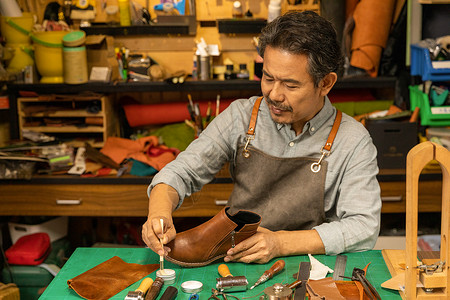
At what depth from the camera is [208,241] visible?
1.83 m

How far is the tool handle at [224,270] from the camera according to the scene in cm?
177

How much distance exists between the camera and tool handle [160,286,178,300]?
163cm

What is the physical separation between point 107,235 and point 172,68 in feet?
4.57

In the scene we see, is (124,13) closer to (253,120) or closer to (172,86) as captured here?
(172,86)

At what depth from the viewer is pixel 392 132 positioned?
343cm

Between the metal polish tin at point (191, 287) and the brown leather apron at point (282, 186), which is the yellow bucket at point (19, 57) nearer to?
the brown leather apron at point (282, 186)

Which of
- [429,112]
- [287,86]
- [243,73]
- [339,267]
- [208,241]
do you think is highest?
[287,86]

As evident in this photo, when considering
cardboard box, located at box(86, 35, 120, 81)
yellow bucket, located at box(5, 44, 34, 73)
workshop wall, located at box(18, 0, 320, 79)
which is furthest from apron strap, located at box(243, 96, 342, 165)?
yellow bucket, located at box(5, 44, 34, 73)

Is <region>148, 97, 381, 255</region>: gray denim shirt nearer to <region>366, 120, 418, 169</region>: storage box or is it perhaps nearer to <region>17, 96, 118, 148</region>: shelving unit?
<region>366, 120, 418, 169</region>: storage box

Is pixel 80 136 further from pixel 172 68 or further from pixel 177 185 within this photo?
pixel 177 185

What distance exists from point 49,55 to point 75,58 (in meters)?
0.20

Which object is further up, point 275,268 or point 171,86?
point 171,86

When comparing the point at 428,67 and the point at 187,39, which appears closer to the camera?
the point at 428,67

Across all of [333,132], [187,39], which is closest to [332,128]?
[333,132]
